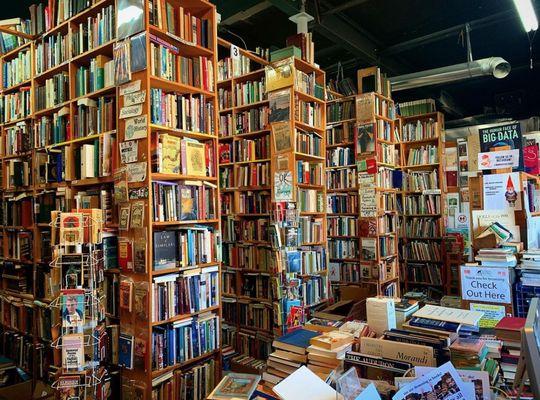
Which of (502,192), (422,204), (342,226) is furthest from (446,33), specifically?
(502,192)

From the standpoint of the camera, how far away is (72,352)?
211cm

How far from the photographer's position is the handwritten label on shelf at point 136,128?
255cm

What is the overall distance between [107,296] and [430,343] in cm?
226

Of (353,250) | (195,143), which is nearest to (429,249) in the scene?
(353,250)

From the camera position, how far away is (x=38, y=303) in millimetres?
3467

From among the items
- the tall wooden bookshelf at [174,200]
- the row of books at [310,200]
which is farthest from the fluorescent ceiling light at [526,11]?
the tall wooden bookshelf at [174,200]

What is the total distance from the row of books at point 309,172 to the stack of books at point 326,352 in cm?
239

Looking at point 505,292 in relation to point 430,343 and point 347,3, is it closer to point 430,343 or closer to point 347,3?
point 430,343

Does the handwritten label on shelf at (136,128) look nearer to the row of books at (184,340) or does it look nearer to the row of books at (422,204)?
the row of books at (184,340)

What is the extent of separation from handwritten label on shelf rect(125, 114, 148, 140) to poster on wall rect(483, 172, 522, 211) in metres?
2.52

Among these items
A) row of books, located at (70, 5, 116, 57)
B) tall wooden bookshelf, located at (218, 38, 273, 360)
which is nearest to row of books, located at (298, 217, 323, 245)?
tall wooden bookshelf, located at (218, 38, 273, 360)

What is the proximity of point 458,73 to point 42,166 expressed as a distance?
5.75m

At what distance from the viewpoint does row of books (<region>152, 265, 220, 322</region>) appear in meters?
2.56

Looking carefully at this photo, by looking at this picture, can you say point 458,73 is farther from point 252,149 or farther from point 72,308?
point 72,308
